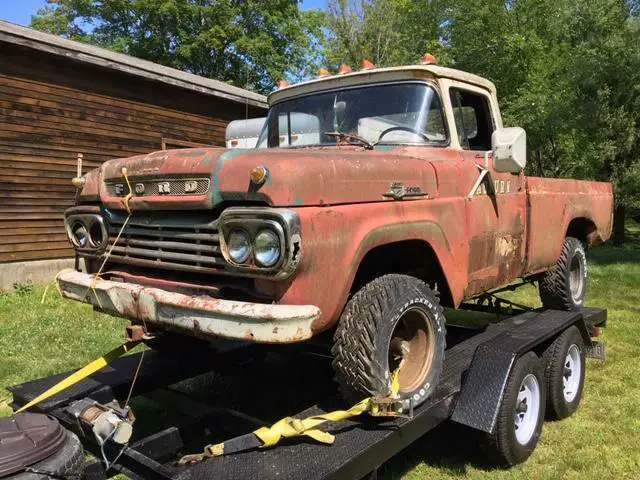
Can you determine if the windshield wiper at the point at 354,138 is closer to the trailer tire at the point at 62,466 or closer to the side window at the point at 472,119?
the side window at the point at 472,119

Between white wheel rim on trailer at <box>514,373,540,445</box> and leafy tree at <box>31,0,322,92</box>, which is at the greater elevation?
leafy tree at <box>31,0,322,92</box>

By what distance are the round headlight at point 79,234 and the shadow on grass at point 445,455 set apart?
2.37 m

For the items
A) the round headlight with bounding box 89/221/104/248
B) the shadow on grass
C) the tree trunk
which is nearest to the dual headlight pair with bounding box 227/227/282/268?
the round headlight with bounding box 89/221/104/248

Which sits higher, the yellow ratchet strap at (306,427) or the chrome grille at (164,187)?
the chrome grille at (164,187)

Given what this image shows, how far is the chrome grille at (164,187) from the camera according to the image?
2863mm

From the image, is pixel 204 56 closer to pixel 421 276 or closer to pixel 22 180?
pixel 22 180

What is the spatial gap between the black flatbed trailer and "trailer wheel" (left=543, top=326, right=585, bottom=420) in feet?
0.30

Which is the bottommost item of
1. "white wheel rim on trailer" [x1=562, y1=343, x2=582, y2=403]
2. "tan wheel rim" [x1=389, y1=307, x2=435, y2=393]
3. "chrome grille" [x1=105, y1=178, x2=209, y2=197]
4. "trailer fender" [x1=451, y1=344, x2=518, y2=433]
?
"white wheel rim on trailer" [x1=562, y1=343, x2=582, y2=403]

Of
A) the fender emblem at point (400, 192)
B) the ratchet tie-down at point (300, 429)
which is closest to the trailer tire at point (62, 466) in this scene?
the ratchet tie-down at point (300, 429)

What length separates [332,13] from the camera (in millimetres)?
34250

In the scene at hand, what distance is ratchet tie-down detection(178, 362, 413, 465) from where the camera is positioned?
266 cm

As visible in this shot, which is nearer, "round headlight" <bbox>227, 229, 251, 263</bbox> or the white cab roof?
"round headlight" <bbox>227, 229, 251, 263</bbox>

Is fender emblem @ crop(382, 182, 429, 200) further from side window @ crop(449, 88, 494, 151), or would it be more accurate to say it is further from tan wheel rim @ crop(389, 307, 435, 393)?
side window @ crop(449, 88, 494, 151)

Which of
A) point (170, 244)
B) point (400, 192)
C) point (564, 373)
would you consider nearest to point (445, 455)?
point (564, 373)
